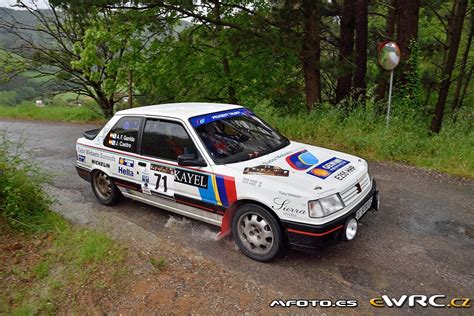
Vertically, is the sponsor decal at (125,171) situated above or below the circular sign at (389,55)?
below

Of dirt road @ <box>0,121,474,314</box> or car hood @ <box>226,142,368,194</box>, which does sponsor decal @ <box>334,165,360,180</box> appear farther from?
dirt road @ <box>0,121,474,314</box>

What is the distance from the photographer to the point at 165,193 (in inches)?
176

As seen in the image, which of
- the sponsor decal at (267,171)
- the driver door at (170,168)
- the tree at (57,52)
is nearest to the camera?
the sponsor decal at (267,171)

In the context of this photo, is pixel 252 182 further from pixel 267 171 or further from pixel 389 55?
pixel 389 55

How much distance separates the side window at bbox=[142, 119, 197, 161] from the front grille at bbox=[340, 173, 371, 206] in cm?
176

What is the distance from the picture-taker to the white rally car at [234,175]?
3.44 meters

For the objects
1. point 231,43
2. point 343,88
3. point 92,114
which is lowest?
point 92,114

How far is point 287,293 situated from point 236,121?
2306 mm

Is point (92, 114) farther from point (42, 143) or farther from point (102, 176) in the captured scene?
point (102, 176)

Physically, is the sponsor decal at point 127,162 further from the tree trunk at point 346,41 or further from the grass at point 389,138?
the tree trunk at point 346,41

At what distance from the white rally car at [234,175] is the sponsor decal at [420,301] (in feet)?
2.24

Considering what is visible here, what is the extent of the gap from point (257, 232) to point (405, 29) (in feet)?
25.9

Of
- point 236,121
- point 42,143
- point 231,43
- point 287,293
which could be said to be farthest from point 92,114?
point 287,293

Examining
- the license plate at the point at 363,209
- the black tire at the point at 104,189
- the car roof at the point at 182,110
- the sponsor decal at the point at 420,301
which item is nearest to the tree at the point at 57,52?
the black tire at the point at 104,189
